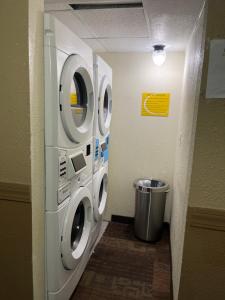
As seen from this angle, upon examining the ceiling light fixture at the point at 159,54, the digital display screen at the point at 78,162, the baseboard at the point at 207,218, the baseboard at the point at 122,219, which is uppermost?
the ceiling light fixture at the point at 159,54

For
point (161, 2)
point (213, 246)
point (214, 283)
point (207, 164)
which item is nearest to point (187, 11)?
point (161, 2)

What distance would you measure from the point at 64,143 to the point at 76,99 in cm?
50

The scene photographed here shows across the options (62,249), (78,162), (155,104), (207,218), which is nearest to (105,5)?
(78,162)

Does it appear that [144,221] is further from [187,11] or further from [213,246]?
[187,11]

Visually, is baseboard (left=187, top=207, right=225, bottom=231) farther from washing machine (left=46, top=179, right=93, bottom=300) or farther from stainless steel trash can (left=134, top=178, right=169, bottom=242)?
stainless steel trash can (left=134, top=178, right=169, bottom=242)

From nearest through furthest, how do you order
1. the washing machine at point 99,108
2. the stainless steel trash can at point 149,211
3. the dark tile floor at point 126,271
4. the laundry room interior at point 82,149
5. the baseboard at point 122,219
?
the laundry room interior at point 82,149 < the dark tile floor at point 126,271 < the washing machine at point 99,108 < the stainless steel trash can at point 149,211 < the baseboard at point 122,219

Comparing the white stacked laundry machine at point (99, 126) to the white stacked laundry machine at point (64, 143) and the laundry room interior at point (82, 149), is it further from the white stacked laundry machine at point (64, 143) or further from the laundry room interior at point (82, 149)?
the white stacked laundry machine at point (64, 143)

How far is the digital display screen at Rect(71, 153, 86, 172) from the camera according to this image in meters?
1.42

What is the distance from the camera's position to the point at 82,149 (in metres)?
1.60

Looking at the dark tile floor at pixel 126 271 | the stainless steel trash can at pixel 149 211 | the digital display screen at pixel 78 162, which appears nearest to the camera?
the digital display screen at pixel 78 162

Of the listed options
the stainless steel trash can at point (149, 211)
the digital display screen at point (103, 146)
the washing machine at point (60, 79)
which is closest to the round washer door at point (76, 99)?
the washing machine at point (60, 79)

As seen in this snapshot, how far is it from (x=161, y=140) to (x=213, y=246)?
63.5 inches

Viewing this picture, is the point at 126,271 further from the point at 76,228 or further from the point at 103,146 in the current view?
the point at 103,146

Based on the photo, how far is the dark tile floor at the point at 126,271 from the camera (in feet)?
5.76
